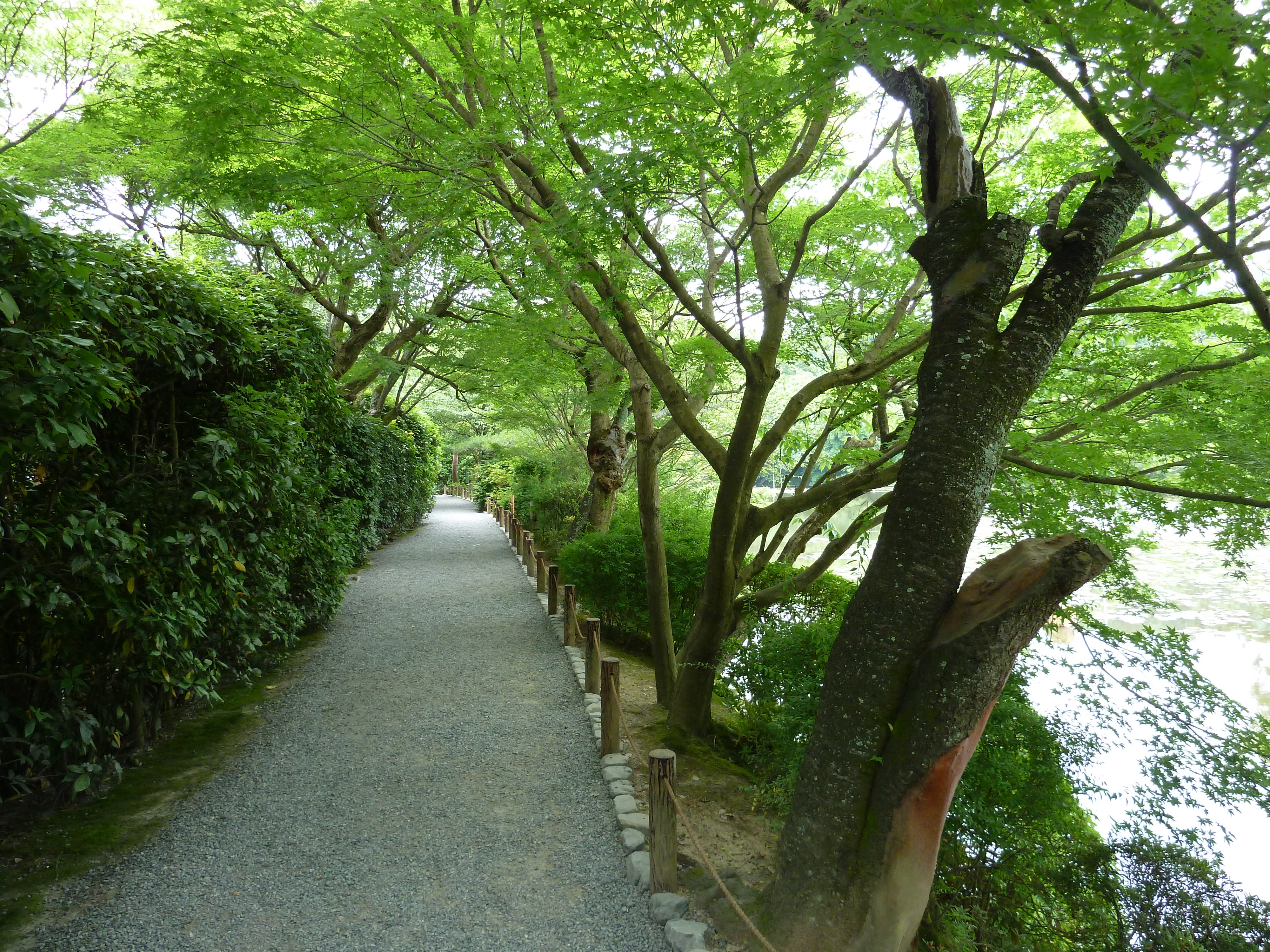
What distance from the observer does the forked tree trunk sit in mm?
2838

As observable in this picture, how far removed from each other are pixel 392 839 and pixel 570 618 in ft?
14.5

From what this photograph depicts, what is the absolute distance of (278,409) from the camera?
496 centimetres

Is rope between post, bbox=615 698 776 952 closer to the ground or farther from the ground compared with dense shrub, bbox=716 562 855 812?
closer to the ground

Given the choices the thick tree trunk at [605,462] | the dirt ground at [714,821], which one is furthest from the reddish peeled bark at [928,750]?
the thick tree trunk at [605,462]

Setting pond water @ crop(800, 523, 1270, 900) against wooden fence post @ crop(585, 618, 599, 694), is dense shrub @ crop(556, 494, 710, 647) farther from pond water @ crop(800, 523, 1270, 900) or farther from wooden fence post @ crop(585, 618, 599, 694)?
pond water @ crop(800, 523, 1270, 900)

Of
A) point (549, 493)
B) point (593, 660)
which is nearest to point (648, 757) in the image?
point (593, 660)

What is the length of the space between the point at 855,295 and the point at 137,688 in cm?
635

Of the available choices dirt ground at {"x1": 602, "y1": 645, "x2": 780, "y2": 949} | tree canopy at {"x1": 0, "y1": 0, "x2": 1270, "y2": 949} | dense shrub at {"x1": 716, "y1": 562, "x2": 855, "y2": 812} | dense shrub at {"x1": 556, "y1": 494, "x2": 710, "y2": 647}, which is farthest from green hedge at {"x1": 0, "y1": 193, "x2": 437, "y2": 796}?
dense shrub at {"x1": 556, "y1": 494, "x2": 710, "y2": 647}

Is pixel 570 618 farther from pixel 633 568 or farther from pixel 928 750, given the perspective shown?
pixel 928 750

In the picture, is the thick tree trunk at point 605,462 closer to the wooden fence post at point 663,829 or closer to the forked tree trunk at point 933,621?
the wooden fence post at point 663,829

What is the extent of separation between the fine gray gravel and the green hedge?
2.40ft

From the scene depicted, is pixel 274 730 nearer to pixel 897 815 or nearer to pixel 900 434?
pixel 897 815

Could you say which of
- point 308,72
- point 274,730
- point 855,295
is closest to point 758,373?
point 855,295

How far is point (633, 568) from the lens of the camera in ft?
29.0
